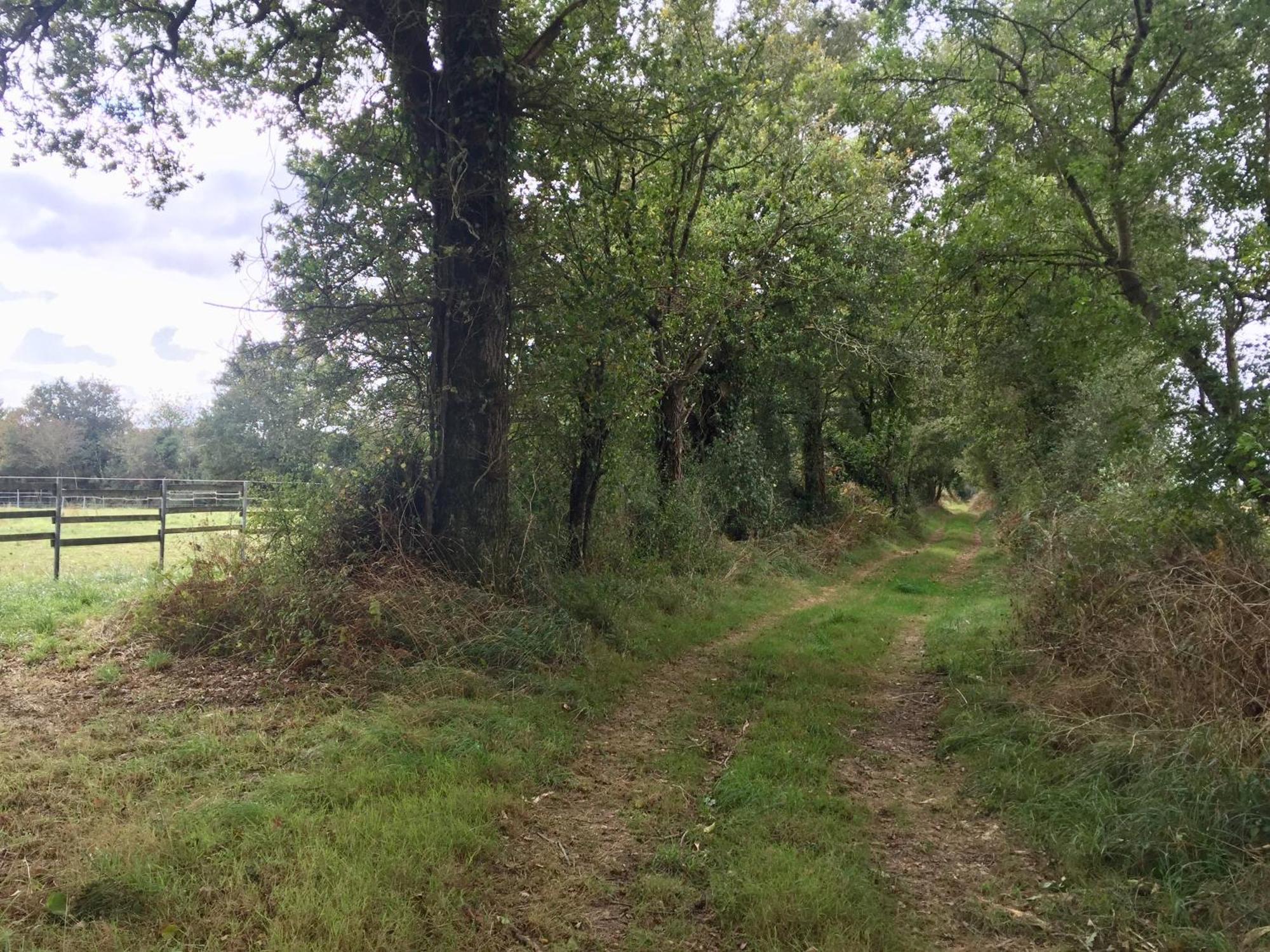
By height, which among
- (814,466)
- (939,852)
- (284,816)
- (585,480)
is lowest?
(939,852)

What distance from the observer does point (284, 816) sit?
4.06 m

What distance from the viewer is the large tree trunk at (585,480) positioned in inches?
408

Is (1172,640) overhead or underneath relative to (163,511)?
underneath

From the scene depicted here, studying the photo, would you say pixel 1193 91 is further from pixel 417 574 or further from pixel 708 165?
pixel 417 574

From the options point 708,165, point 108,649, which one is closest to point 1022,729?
point 108,649

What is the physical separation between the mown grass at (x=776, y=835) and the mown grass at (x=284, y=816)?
94 centimetres

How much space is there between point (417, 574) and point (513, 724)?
244 centimetres

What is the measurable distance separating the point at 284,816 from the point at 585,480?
710 cm

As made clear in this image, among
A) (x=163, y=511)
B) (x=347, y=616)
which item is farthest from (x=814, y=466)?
(x=347, y=616)

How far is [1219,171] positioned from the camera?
632 cm

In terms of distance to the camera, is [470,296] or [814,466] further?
[814,466]

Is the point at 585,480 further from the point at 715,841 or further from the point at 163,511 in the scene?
the point at 163,511

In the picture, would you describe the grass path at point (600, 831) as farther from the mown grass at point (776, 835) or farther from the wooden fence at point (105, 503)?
the wooden fence at point (105, 503)

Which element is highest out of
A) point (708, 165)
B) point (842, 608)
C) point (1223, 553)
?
point (708, 165)
